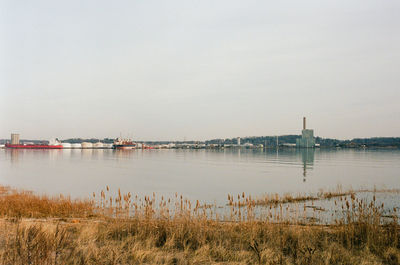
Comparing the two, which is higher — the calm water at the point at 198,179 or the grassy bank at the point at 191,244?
the grassy bank at the point at 191,244

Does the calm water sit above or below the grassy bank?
below

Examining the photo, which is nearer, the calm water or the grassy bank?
the grassy bank

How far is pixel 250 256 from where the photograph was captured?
32.9ft

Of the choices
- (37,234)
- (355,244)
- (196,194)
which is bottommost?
(196,194)

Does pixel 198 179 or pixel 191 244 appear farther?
pixel 198 179

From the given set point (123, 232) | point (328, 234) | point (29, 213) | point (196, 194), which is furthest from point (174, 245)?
point (196, 194)

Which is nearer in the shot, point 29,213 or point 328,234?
point 328,234

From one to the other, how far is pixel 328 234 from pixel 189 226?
586cm

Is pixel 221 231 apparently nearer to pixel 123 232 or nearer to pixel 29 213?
pixel 123 232

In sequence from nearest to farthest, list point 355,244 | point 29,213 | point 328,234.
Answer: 1. point 355,244
2. point 328,234
3. point 29,213

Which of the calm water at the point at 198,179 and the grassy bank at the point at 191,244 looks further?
the calm water at the point at 198,179

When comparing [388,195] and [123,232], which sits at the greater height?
[123,232]

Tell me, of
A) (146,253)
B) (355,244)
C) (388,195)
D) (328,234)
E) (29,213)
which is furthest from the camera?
(388,195)

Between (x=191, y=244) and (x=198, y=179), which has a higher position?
(x=191, y=244)
